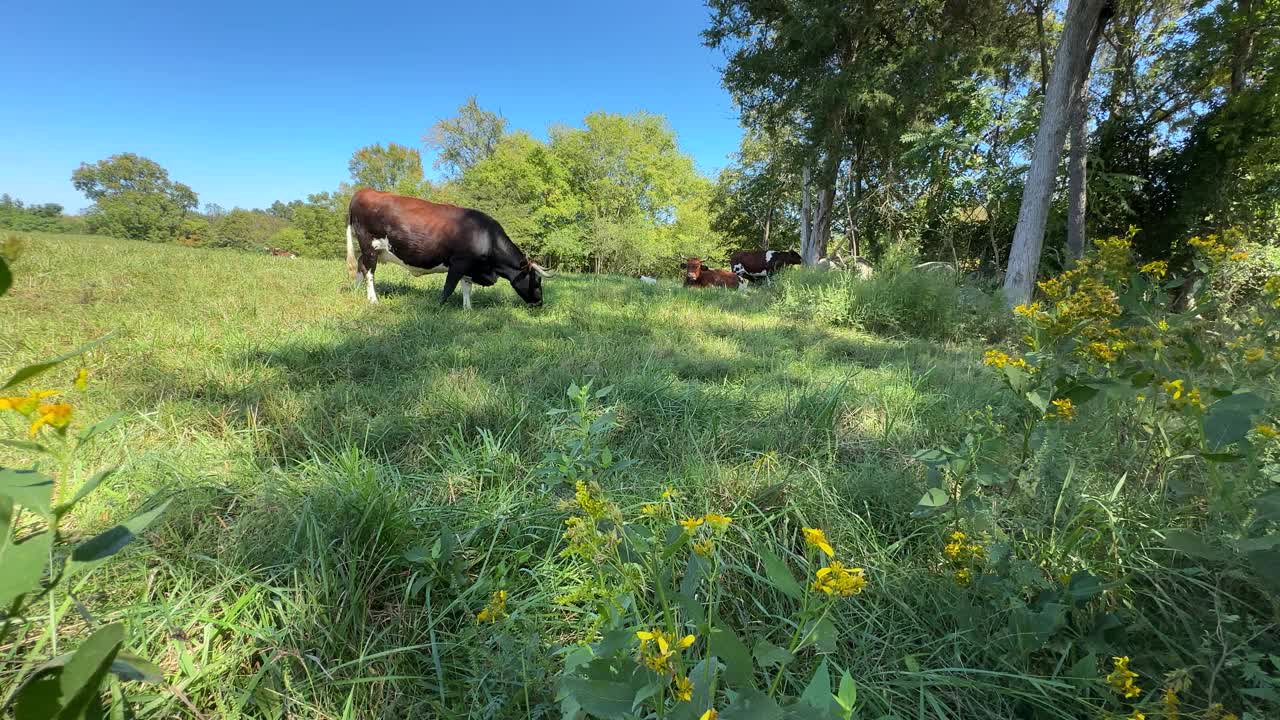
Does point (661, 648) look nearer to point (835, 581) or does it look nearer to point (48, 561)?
point (835, 581)

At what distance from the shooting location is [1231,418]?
0.95m

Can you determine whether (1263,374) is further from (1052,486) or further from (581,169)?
(581,169)

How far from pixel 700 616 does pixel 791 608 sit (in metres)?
0.76

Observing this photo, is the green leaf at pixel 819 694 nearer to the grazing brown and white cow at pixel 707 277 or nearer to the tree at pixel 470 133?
the grazing brown and white cow at pixel 707 277

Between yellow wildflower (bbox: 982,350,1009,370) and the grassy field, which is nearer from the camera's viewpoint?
the grassy field

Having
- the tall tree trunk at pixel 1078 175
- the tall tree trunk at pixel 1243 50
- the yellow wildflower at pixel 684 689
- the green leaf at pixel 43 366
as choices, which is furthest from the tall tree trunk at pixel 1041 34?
the green leaf at pixel 43 366

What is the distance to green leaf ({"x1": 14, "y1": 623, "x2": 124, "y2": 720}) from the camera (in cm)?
40

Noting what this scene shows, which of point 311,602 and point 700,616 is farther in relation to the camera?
point 311,602

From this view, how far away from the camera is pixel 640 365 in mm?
3297

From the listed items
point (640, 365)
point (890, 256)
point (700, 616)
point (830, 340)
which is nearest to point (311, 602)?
point (700, 616)

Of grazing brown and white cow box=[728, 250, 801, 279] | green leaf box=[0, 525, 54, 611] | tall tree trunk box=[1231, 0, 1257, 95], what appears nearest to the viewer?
green leaf box=[0, 525, 54, 611]

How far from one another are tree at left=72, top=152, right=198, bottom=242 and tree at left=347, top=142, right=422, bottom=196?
26.9 m

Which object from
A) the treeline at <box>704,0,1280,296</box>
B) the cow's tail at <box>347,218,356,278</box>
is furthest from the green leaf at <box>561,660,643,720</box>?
the treeline at <box>704,0,1280,296</box>

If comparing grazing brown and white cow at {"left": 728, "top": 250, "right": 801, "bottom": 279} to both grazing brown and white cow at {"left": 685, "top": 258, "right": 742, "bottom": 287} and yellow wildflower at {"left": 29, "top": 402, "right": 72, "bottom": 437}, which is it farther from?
yellow wildflower at {"left": 29, "top": 402, "right": 72, "bottom": 437}
